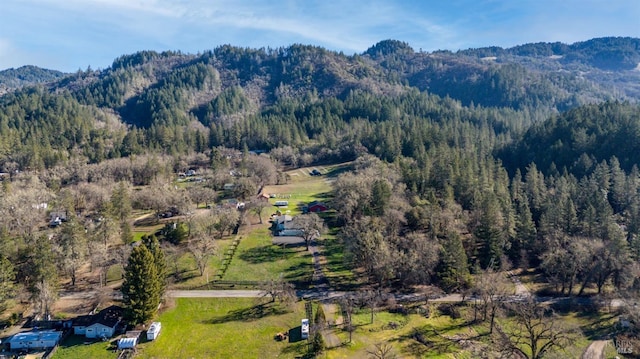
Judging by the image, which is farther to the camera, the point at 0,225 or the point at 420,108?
the point at 420,108

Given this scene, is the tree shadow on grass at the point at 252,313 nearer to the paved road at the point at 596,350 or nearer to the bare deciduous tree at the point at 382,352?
the bare deciduous tree at the point at 382,352

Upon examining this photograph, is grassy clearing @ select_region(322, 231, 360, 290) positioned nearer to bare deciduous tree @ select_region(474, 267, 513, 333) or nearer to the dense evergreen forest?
the dense evergreen forest

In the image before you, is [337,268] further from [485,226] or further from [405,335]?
[485,226]

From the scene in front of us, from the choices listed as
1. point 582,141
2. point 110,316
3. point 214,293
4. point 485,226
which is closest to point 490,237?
point 485,226

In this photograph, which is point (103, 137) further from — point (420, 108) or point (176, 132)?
point (420, 108)

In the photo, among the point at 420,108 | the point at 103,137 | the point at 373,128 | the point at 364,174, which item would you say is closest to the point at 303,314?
the point at 364,174

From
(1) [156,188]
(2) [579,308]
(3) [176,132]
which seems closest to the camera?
(2) [579,308]

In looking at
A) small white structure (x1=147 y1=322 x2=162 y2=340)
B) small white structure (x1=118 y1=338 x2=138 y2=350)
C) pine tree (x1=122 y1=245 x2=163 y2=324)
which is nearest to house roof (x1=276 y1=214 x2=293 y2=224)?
pine tree (x1=122 y1=245 x2=163 y2=324)

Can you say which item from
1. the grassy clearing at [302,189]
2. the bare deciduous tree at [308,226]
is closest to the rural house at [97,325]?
the bare deciduous tree at [308,226]
